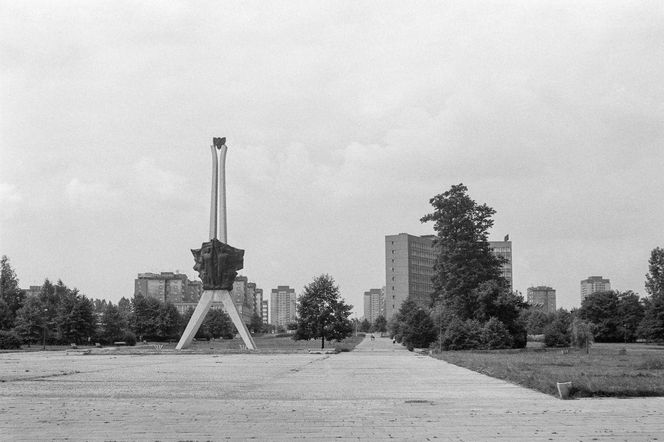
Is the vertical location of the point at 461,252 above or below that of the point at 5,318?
above

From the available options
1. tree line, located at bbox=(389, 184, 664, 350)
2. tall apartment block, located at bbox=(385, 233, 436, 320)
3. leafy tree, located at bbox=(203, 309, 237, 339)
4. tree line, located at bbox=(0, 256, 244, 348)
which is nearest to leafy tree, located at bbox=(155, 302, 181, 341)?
tree line, located at bbox=(0, 256, 244, 348)

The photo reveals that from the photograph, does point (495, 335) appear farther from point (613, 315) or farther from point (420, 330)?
point (613, 315)

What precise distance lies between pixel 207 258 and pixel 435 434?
52329 millimetres

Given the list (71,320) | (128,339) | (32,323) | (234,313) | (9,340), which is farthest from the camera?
(128,339)

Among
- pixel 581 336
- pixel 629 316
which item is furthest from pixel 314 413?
pixel 629 316

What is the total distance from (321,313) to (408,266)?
119724 millimetres

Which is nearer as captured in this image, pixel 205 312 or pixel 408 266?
pixel 205 312

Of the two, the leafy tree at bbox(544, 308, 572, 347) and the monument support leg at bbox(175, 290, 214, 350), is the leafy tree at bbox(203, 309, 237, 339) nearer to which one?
the monument support leg at bbox(175, 290, 214, 350)

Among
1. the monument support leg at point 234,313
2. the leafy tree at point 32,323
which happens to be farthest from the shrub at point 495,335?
the leafy tree at point 32,323

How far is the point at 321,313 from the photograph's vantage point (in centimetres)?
6794

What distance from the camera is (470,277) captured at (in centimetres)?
6425

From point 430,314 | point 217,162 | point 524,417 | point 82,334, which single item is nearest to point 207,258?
point 217,162

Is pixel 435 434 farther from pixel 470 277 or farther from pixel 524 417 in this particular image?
pixel 470 277

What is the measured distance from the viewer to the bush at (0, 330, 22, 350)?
69750 millimetres
